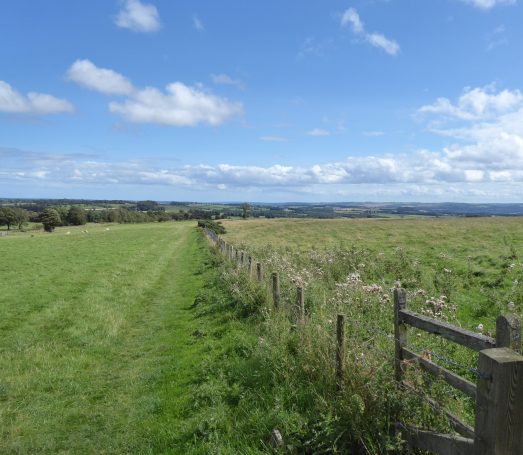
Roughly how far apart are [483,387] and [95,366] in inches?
373

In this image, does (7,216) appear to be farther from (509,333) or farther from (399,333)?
(509,333)

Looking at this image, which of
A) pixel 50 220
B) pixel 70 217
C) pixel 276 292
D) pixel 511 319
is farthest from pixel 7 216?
pixel 511 319

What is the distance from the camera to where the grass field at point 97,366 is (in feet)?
22.7

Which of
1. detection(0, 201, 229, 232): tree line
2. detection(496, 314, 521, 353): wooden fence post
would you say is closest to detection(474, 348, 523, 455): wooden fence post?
detection(496, 314, 521, 353): wooden fence post

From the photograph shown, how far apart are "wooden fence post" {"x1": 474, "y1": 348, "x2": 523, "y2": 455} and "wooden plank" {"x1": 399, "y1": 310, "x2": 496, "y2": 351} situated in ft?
3.07

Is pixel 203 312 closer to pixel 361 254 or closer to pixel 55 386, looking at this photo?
pixel 55 386

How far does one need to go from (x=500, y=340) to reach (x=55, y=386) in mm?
8693

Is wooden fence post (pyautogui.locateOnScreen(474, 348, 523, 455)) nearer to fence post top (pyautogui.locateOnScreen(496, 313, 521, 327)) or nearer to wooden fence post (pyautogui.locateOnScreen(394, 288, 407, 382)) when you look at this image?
fence post top (pyautogui.locateOnScreen(496, 313, 521, 327))

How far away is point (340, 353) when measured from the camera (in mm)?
5895

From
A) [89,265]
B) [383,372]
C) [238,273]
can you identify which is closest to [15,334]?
[238,273]

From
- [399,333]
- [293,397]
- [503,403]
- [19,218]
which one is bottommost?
[19,218]

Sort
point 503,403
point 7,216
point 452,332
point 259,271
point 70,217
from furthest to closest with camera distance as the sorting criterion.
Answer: point 70,217, point 7,216, point 259,271, point 452,332, point 503,403

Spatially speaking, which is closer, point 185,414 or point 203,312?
point 185,414

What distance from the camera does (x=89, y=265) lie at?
29953mm
